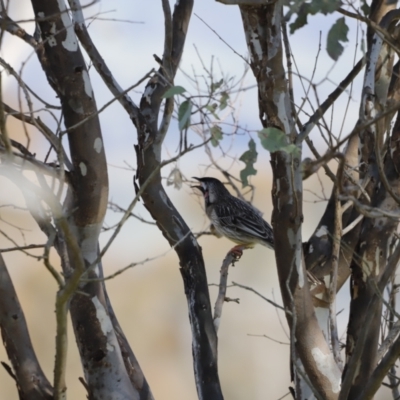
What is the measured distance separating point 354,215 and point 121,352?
1380 millimetres

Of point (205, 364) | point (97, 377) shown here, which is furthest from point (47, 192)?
point (205, 364)

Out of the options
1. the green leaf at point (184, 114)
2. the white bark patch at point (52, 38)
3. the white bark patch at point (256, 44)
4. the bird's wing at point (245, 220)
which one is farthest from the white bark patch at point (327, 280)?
the bird's wing at point (245, 220)

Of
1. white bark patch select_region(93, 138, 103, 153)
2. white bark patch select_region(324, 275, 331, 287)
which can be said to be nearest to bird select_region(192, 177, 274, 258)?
white bark patch select_region(324, 275, 331, 287)

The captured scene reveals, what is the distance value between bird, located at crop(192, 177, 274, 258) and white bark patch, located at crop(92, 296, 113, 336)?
7.69 ft

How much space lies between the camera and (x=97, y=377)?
3299mm

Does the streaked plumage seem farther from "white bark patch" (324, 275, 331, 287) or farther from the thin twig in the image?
"white bark patch" (324, 275, 331, 287)

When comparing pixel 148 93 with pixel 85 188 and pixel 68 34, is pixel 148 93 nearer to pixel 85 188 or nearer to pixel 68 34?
pixel 68 34

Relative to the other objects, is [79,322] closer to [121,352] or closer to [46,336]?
[121,352]

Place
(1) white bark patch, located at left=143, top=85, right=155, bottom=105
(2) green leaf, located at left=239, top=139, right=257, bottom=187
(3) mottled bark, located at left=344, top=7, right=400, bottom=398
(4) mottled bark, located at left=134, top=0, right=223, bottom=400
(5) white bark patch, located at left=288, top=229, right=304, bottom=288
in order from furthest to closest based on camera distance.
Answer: (1) white bark patch, located at left=143, top=85, right=155, bottom=105 < (4) mottled bark, located at left=134, top=0, right=223, bottom=400 < (3) mottled bark, located at left=344, top=7, right=400, bottom=398 < (5) white bark patch, located at left=288, top=229, right=304, bottom=288 < (2) green leaf, located at left=239, top=139, right=257, bottom=187

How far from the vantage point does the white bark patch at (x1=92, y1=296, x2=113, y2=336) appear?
10.9ft

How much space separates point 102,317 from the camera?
131 inches

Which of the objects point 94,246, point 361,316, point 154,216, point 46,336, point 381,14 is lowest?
point 361,316

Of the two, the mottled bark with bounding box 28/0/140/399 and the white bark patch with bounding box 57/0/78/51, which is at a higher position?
the white bark patch with bounding box 57/0/78/51

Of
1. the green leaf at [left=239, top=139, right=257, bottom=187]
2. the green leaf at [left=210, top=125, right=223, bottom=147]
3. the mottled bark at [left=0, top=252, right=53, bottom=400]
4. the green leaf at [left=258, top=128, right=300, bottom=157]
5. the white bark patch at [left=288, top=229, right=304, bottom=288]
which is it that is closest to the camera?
the green leaf at [left=258, top=128, right=300, bottom=157]
